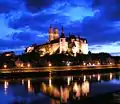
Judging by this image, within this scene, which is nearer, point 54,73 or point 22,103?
point 22,103

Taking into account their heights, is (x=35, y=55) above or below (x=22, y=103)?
above

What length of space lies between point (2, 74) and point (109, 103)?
233 feet

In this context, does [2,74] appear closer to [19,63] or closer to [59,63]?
[19,63]

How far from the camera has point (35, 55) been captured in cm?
19800

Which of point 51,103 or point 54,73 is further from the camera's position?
point 54,73

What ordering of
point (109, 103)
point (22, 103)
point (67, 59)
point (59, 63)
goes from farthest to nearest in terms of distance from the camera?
1. point (67, 59)
2. point (59, 63)
3. point (22, 103)
4. point (109, 103)

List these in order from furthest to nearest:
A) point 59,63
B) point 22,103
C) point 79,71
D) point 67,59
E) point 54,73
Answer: point 67,59
point 59,63
point 79,71
point 54,73
point 22,103

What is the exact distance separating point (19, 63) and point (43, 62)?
1125 cm

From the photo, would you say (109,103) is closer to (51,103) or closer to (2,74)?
(51,103)

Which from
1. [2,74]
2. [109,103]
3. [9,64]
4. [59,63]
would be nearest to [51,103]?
[109,103]

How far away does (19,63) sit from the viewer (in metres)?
168

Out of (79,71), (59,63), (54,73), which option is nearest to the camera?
(54,73)

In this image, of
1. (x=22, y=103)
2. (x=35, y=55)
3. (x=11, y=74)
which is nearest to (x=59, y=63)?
(x=35, y=55)

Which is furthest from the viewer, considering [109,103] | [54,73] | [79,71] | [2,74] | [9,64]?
[9,64]
